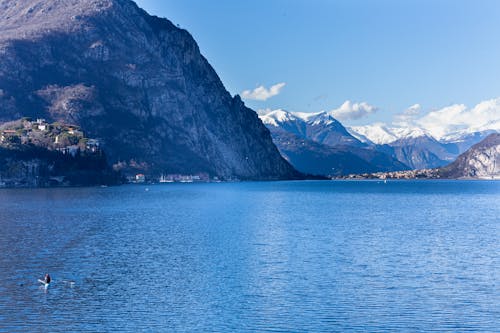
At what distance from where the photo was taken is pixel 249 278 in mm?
75000

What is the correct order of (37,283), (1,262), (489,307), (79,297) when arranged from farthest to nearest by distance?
(1,262) < (37,283) < (79,297) < (489,307)

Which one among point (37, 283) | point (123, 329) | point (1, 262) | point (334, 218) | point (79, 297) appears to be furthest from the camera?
point (334, 218)

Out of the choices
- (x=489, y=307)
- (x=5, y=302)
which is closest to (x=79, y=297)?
(x=5, y=302)

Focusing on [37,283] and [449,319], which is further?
[37,283]

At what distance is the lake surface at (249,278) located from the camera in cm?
5709

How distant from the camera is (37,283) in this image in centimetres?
7125

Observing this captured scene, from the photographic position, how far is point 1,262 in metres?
84.1

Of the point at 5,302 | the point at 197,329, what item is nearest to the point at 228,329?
the point at 197,329

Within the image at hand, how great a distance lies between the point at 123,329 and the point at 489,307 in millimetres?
32901

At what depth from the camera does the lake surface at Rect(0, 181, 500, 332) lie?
5709 cm

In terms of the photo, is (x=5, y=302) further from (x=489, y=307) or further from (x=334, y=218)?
(x=334, y=218)

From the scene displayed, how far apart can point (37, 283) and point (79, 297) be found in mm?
8489

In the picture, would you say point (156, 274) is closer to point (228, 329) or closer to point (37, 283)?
point (37, 283)

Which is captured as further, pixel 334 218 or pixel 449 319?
pixel 334 218
